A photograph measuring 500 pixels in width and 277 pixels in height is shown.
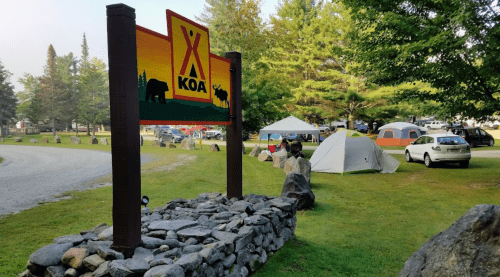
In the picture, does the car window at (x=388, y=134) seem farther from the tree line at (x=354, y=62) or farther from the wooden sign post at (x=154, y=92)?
the wooden sign post at (x=154, y=92)

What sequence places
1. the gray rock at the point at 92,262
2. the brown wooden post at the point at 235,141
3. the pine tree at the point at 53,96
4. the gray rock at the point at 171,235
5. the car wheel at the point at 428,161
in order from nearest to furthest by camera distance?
1. the gray rock at the point at 92,262
2. the gray rock at the point at 171,235
3. the brown wooden post at the point at 235,141
4. the car wheel at the point at 428,161
5. the pine tree at the point at 53,96

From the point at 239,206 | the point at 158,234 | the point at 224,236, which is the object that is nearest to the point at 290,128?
the point at 239,206

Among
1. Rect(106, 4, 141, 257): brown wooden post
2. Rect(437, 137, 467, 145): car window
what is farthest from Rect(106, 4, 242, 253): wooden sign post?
Rect(437, 137, 467, 145): car window

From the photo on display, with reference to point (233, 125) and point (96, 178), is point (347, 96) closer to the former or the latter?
point (96, 178)

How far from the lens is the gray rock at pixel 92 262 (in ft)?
10.8

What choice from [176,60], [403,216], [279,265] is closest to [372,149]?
[403,216]

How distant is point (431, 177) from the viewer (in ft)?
43.0

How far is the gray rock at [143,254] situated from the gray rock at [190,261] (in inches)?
13.6

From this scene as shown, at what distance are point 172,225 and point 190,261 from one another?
1227 mm

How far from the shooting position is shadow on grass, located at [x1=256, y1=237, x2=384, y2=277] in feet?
15.8

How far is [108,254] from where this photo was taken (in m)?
3.38

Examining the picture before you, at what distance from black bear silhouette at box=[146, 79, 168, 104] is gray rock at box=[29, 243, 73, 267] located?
197cm

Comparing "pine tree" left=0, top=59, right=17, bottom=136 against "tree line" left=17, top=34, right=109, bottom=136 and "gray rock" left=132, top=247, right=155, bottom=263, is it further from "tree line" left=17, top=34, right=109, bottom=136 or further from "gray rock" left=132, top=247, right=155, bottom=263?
"gray rock" left=132, top=247, right=155, bottom=263

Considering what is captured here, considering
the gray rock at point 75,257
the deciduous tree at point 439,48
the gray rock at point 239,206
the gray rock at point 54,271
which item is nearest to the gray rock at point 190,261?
the gray rock at point 75,257
